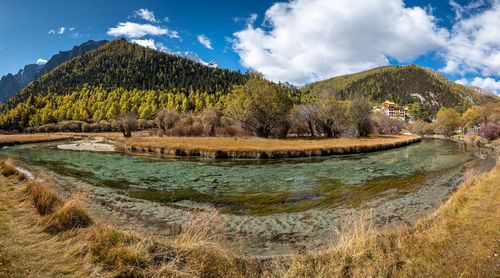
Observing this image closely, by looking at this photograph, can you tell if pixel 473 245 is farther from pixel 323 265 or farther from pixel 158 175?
pixel 158 175

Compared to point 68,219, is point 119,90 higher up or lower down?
higher up

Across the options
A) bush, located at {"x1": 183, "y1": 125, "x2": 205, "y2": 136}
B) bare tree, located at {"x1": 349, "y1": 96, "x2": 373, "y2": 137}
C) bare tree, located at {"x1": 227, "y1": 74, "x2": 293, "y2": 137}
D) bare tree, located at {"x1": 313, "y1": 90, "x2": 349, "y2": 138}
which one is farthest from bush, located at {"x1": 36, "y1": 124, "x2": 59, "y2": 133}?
bare tree, located at {"x1": 349, "y1": 96, "x2": 373, "y2": 137}

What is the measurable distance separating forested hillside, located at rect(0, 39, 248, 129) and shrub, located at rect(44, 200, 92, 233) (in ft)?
303

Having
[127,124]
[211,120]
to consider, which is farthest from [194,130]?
[127,124]

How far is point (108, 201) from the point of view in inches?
438

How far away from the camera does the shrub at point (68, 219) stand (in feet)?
19.6

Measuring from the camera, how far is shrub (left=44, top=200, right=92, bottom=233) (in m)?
5.98

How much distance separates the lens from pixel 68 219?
6.49 metres

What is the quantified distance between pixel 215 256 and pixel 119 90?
163 m

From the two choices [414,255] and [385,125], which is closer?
[414,255]

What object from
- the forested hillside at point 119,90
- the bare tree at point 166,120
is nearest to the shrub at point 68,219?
the bare tree at point 166,120

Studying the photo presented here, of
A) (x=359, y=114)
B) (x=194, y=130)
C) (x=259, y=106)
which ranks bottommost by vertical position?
(x=194, y=130)

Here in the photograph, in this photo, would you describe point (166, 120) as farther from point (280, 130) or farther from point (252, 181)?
point (252, 181)

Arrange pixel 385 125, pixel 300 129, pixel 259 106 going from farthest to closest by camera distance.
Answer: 1. pixel 385 125
2. pixel 300 129
3. pixel 259 106
